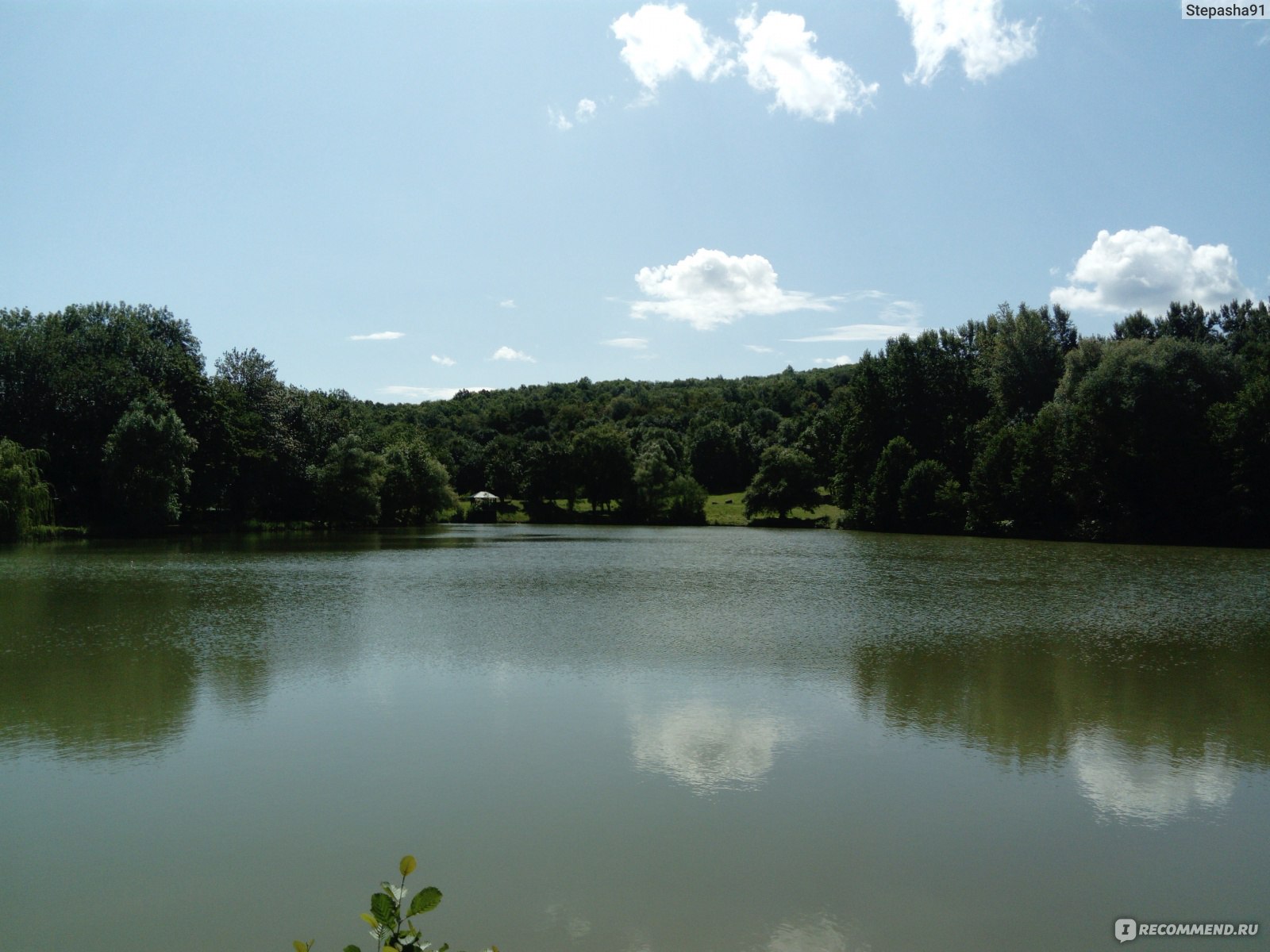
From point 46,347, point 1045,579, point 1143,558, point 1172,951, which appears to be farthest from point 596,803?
point 46,347

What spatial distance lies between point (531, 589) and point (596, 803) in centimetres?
1642

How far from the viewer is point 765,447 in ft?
285

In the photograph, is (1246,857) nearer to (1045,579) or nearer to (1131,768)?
(1131,768)

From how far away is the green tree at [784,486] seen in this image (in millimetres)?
66812

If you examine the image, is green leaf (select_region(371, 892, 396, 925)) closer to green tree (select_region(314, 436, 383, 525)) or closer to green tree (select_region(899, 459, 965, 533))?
green tree (select_region(899, 459, 965, 533))

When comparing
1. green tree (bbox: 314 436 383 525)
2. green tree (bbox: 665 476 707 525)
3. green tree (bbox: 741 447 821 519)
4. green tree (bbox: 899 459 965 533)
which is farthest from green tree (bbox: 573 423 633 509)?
green tree (bbox: 899 459 965 533)

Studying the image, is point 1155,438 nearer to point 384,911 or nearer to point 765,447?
point 765,447

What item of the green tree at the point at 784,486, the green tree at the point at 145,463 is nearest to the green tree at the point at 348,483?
the green tree at the point at 145,463

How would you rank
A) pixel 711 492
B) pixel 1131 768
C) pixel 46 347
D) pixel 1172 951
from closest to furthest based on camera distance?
1. pixel 1172 951
2. pixel 1131 768
3. pixel 46 347
4. pixel 711 492

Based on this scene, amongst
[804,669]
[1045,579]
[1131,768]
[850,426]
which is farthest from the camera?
[850,426]

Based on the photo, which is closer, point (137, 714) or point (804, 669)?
point (137, 714)

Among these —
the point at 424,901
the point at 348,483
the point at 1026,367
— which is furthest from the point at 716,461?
the point at 424,901

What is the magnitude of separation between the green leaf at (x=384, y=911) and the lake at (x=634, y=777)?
2978 mm

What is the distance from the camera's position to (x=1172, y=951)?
5.23 meters
